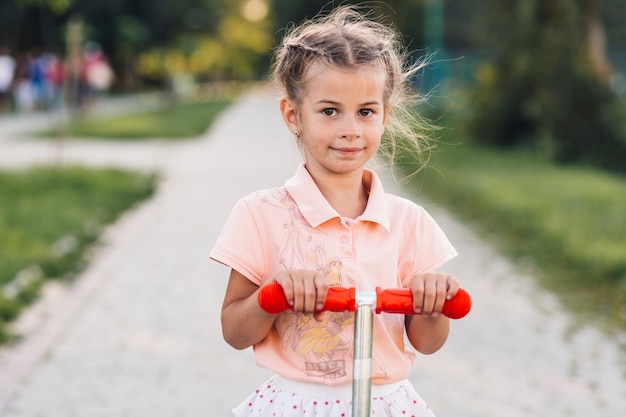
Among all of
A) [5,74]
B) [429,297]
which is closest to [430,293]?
[429,297]

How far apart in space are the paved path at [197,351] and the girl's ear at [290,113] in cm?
249

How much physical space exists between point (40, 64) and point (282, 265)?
29840 millimetres

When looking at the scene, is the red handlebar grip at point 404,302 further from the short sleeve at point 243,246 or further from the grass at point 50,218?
the grass at point 50,218

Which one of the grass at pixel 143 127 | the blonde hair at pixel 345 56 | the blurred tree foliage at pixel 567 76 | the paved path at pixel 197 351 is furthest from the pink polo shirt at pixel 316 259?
the grass at pixel 143 127

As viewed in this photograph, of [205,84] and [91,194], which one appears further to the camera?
[205,84]

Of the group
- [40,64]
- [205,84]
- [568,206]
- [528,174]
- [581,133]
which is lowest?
[568,206]

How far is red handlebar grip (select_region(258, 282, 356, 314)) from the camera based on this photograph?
2.07 m

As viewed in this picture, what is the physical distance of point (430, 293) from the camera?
82.8 inches

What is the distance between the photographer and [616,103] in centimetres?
1373

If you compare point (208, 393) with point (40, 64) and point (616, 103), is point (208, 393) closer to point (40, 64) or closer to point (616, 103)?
point (616, 103)

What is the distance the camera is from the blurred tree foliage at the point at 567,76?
13.6m

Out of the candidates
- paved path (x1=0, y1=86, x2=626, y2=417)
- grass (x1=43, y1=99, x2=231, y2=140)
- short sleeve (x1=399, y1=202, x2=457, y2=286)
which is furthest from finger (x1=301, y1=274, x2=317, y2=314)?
grass (x1=43, y1=99, x2=231, y2=140)

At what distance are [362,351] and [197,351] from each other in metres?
3.71

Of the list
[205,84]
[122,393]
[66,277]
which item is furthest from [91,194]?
[205,84]
